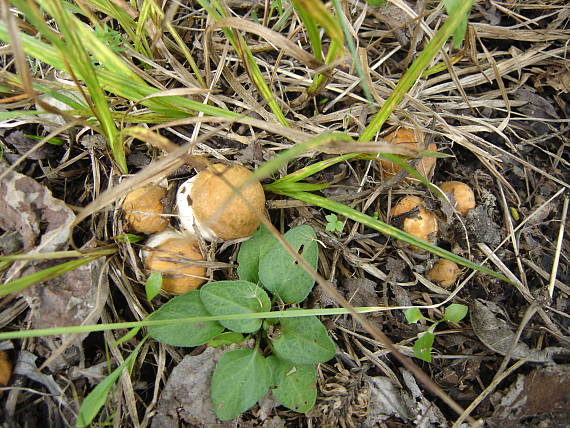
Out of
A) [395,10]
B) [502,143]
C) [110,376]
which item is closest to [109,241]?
[110,376]

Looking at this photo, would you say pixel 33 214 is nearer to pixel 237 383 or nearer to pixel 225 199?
pixel 225 199

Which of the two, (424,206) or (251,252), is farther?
(424,206)

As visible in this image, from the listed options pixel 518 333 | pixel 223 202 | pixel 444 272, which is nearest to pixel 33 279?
pixel 223 202

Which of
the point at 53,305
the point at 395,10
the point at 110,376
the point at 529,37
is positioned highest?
the point at 395,10

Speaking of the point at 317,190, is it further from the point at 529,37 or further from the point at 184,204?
the point at 529,37

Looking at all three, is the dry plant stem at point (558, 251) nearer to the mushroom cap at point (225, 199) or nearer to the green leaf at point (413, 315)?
the green leaf at point (413, 315)

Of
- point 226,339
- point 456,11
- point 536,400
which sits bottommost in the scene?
point 536,400
